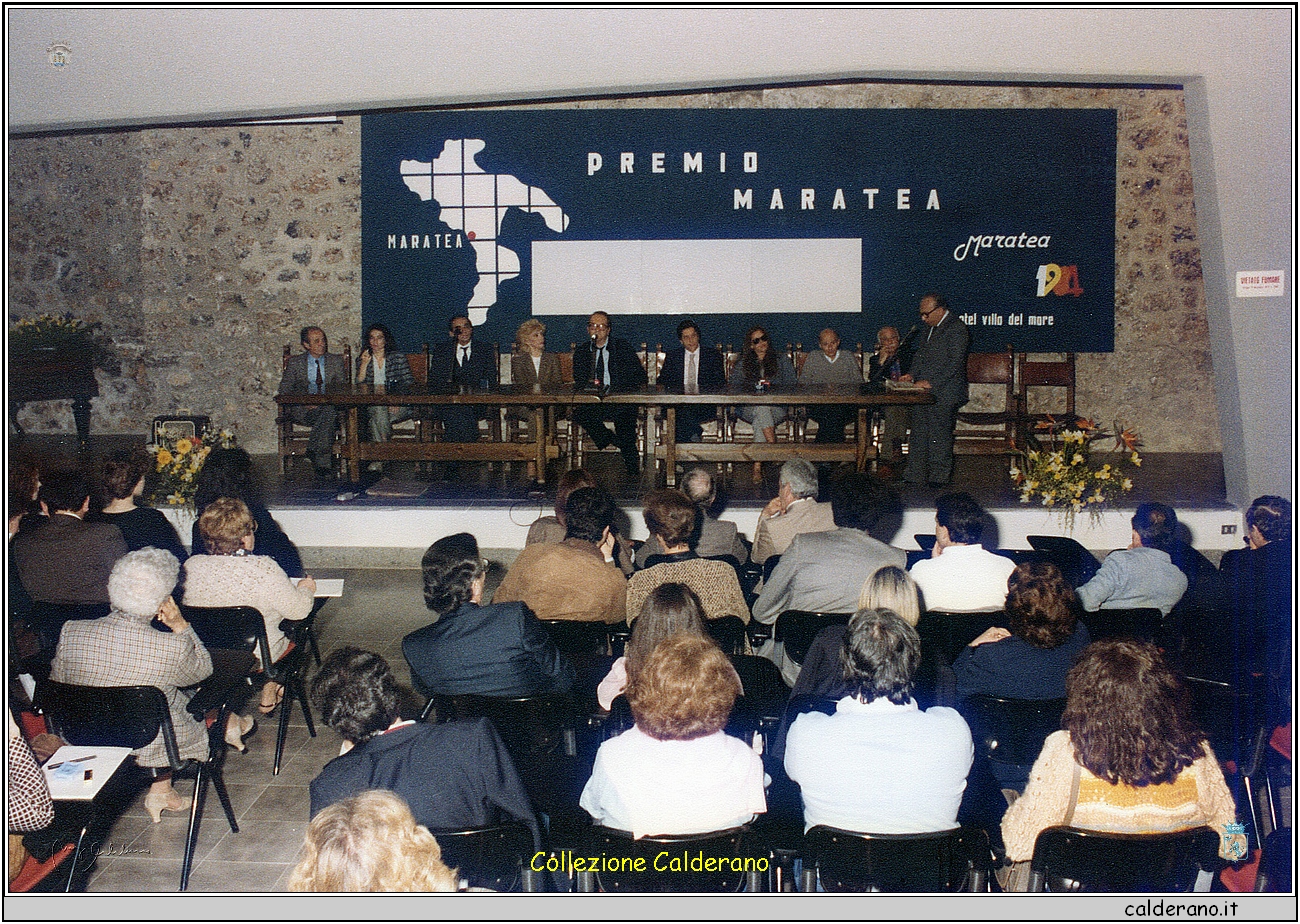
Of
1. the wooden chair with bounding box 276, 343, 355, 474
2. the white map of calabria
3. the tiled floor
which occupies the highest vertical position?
the white map of calabria

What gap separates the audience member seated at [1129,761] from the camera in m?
2.18

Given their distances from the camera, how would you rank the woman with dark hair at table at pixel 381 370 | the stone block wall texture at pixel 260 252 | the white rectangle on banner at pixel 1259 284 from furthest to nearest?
the stone block wall texture at pixel 260 252 < the woman with dark hair at table at pixel 381 370 < the white rectangle on banner at pixel 1259 284

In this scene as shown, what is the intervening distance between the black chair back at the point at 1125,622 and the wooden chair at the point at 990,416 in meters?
4.12

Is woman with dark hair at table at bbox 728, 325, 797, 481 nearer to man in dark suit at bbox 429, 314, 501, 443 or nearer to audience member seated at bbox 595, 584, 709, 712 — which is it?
man in dark suit at bbox 429, 314, 501, 443

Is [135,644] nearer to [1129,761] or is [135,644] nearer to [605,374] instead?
[1129,761]

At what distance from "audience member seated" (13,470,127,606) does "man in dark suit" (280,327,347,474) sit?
3663 millimetres

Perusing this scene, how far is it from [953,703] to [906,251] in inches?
258

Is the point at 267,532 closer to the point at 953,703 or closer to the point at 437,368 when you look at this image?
the point at 953,703

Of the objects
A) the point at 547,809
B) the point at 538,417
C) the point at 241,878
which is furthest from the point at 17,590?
the point at 538,417

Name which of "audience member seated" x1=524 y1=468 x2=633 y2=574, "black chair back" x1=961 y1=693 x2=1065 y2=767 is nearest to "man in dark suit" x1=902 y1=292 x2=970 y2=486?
"audience member seated" x1=524 y1=468 x2=633 y2=574

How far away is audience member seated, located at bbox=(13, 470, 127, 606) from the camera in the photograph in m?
3.79

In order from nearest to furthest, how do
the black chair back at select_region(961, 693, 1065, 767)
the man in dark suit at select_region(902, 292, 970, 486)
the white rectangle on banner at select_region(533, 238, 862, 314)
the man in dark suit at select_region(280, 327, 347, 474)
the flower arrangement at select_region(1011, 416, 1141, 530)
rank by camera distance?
1. the black chair back at select_region(961, 693, 1065, 767)
2. the flower arrangement at select_region(1011, 416, 1141, 530)
3. the man in dark suit at select_region(902, 292, 970, 486)
4. the man in dark suit at select_region(280, 327, 347, 474)
5. the white rectangle on banner at select_region(533, 238, 862, 314)

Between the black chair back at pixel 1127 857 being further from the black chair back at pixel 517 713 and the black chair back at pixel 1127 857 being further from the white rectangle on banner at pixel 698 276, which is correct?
the white rectangle on banner at pixel 698 276

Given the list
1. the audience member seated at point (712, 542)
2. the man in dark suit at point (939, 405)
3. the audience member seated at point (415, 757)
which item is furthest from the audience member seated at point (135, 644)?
the man in dark suit at point (939, 405)
